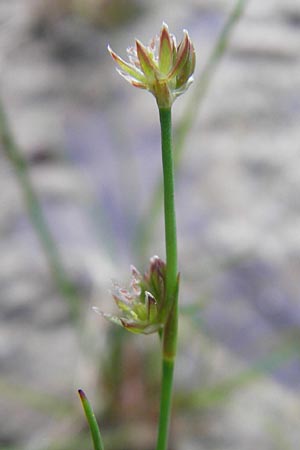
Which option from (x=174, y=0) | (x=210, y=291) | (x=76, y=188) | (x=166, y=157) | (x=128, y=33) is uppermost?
(x=174, y=0)

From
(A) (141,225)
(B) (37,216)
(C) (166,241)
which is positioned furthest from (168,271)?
(A) (141,225)

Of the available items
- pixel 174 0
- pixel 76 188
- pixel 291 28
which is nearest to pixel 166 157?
pixel 76 188

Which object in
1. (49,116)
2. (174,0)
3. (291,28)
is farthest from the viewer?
(174,0)

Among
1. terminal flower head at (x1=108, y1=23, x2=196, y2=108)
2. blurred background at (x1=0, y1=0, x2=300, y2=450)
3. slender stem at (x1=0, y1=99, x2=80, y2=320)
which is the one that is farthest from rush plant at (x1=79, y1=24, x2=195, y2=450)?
slender stem at (x1=0, y1=99, x2=80, y2=320)

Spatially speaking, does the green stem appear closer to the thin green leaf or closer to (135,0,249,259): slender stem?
the thin green leaf

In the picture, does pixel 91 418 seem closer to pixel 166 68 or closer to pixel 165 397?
pixel 165 397

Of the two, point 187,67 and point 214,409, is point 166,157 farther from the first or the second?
point 214,409
